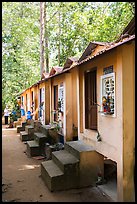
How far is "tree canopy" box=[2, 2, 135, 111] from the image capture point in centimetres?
1566

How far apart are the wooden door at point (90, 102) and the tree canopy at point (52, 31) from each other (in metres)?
6.48

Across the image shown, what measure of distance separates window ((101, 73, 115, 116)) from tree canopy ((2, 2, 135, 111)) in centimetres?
767

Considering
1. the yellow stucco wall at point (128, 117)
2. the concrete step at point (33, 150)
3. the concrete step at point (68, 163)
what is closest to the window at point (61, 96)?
the concrete step at point (33, 150)

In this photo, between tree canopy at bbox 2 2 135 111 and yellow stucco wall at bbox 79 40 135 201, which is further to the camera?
tree canopy at bbox 2 2 135 111

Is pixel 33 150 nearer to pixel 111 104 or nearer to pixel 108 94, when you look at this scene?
pixel 108 94

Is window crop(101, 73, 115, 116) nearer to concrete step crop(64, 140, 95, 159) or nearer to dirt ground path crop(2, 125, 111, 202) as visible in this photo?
concrete step crop(64, 140, 95, 159)

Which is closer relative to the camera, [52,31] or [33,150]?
[33,150]

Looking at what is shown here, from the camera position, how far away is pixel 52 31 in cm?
2064

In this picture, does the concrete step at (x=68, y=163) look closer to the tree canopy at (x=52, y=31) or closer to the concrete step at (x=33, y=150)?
the concrete step at (x=33, y=150)

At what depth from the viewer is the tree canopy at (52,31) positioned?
1566 cm

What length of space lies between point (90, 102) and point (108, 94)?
185 cm

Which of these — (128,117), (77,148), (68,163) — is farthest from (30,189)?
(128,117)

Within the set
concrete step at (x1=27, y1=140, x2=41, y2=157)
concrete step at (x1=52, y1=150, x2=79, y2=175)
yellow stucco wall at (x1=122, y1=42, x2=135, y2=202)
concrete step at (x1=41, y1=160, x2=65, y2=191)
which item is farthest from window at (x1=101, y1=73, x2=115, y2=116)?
concrete step at (x1=27, y1=140, x2=41, y2=157)

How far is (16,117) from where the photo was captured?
22.5m
